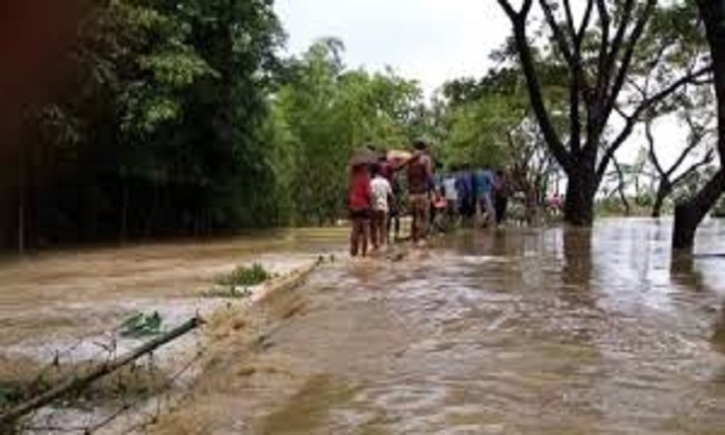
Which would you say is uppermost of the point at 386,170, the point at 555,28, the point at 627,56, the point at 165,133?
the point at 555,28

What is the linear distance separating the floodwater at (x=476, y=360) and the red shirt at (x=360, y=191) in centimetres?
282

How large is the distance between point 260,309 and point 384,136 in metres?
35.6

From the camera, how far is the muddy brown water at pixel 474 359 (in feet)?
20.9

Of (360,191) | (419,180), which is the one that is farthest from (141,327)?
(419,180)

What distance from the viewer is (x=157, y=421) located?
656 cm

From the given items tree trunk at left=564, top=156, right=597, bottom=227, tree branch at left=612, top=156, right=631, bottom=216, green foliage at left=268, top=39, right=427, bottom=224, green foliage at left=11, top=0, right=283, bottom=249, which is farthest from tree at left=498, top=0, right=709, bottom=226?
tree branch at left=612, top=156, right=631, bottom=216

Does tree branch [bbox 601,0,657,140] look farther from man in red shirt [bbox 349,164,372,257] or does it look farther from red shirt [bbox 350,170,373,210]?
red shirt [bbox 350,170,373,210]

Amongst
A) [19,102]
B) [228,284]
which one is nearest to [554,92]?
[228,284]

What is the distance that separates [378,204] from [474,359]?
30.7 ft

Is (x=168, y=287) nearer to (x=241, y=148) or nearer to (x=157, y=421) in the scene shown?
(x=157, y=421)

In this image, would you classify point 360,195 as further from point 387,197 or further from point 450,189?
point 450,189

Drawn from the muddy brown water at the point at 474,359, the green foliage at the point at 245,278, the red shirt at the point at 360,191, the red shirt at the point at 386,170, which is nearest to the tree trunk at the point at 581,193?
the red shirt at the point at 386,170

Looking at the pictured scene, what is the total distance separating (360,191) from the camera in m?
16.4

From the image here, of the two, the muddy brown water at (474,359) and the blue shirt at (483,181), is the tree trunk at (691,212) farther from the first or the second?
the blue shirt at (483,181)
